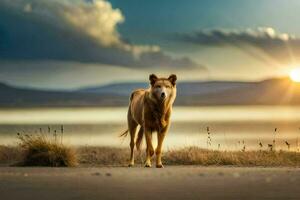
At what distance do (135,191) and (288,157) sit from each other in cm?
1121

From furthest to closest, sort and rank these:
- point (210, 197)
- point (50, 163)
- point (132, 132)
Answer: point (132, 132), point (50, 163), point (210, 197)

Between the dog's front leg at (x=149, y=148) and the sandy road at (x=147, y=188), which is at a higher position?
the dog's front leg at (x=149, y=148)

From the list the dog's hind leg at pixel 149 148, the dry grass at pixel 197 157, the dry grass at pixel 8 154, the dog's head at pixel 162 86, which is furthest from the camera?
the dry grass at pixel 8 154

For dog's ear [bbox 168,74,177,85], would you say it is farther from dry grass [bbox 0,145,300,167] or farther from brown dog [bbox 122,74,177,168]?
dry grass [bbox 0,145,300,167]

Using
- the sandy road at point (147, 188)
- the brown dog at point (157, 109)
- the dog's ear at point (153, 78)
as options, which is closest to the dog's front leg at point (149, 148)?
the brown dog at point (157, 109)

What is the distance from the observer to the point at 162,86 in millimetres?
15859

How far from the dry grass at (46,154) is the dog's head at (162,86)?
2.29m

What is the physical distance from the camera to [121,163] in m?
19.1

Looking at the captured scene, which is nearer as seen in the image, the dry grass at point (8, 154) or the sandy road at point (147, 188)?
the sandy road at point (147, 188)

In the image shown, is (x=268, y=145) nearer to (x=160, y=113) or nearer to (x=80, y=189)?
(x=160, y=113)

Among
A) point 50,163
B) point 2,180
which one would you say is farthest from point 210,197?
point 50,163

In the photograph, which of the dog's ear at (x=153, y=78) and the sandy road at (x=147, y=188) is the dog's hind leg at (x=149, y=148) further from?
the sandy road at (x=147, y=188)

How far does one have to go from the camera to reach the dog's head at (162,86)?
15859mm

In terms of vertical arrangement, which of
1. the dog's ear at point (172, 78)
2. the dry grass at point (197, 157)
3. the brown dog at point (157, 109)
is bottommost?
the dry grass at point (197, 157)
